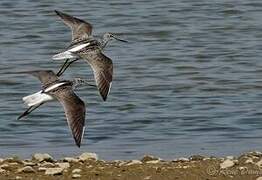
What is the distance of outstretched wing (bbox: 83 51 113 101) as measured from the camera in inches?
424

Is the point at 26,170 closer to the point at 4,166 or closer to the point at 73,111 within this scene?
the point at 4,166

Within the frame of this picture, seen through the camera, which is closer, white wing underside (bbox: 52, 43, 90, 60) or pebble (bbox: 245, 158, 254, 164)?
pebble (bbox: 245, 158, 254, 164)

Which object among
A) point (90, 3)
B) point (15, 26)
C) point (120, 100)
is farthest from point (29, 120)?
point (90, 3)

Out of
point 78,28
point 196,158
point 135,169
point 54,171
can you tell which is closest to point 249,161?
point 196,158

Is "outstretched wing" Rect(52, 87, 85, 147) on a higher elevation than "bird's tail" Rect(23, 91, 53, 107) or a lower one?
lower

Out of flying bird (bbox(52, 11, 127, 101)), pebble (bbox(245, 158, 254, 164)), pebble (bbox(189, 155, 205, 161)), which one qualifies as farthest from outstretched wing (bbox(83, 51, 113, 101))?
pebble (bbox(245, 158, 254, 164))

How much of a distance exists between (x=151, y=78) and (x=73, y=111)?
5.85m

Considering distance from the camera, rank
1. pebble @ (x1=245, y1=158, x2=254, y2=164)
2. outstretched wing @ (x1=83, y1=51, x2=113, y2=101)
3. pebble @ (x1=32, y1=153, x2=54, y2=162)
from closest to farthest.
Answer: pebble @ (x1=245, y1=158, x2=254, y2=164)
pebble @ (x1=32, y1=153, x2=54, y2=162)
outstretched wing @ (x1=83, y1=51, x2=113, y2=101)

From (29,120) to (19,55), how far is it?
3965mm

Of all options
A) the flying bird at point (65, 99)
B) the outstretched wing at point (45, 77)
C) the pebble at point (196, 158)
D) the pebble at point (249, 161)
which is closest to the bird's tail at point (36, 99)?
the flying bird at point (65, 99)

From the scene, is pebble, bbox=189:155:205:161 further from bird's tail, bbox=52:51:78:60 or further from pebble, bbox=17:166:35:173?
pebble, bbox=17:166:35:173

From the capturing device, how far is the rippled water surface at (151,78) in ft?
40.9

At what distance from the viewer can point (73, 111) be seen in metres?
10.1

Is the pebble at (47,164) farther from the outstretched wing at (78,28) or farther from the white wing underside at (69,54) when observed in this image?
the outstretched wing at (78,28)
